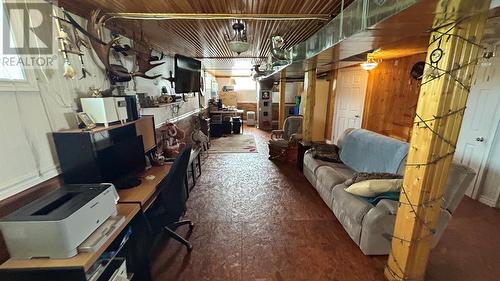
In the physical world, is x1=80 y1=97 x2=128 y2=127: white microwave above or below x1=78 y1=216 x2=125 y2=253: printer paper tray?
above

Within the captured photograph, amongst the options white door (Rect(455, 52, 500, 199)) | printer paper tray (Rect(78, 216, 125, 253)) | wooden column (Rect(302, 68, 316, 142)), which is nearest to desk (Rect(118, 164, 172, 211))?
printer paper tray (Rect(78, 216, 125, 253))

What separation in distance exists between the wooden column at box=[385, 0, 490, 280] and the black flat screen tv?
9.89ft

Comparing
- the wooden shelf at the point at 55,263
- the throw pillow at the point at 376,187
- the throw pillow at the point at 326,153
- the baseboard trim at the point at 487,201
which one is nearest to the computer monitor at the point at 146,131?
the wooden shelf at the point at 55,263

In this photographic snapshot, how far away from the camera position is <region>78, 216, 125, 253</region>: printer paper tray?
1.13 meters

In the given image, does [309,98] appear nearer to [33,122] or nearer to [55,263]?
[33,122]

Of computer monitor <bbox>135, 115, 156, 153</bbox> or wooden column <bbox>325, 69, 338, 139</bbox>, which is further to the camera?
wooden column <bbox>325, 69, 338, 139</bbox>

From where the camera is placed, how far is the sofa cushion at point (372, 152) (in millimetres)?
2480

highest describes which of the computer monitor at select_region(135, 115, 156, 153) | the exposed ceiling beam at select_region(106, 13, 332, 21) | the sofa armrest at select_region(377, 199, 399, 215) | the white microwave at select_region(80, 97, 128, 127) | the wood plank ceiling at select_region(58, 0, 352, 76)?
the wood plank ceiling at select_region(58, 0, 352, 76)

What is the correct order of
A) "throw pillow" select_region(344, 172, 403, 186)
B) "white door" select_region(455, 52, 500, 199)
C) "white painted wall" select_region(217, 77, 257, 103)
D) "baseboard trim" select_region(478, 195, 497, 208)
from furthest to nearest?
"white painted wall" select_region(217, 77, 257, 103)
"baseboard trim" select_region(478, 195, 497, 208)
"white door" select_region(455, 52, 500, 199)
"throw pillow" select_region(344, 172, 403, 186)

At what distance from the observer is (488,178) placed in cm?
282

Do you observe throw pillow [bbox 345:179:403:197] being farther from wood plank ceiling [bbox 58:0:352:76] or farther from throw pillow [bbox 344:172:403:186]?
wood plank ceiling [bbox 58:0:352:76]

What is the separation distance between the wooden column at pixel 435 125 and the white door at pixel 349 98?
13.0 feet

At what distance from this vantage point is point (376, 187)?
1994 mm

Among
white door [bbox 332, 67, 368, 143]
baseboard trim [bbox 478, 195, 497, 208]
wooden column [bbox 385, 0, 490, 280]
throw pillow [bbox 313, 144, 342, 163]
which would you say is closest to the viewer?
wooden column [bbox 385, 0, 490, 280]
